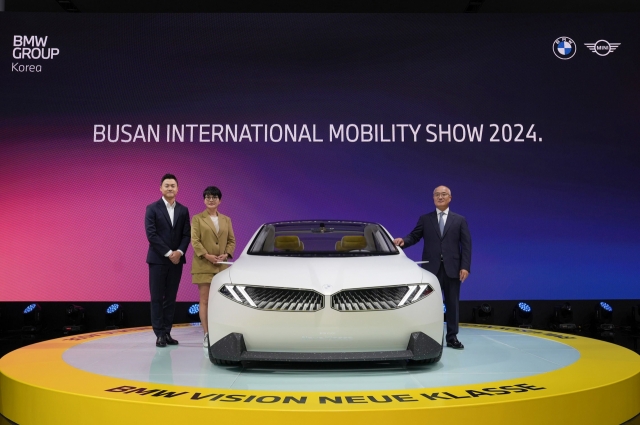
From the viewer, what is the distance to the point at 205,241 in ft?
17.6

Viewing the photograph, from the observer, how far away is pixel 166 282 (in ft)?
17.0

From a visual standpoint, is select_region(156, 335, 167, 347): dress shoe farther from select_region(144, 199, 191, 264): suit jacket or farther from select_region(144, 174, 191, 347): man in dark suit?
select_region(144, 199, 191, 264): suit jacket

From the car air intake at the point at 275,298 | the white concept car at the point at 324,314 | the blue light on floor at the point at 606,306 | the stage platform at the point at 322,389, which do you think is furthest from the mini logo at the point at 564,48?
the car air intake at the point at 275,298

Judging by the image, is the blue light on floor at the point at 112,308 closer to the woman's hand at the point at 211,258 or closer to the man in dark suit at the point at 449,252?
the woman's hand at the point at 211,258

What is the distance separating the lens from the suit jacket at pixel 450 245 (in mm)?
4996

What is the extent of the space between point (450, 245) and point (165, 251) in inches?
103

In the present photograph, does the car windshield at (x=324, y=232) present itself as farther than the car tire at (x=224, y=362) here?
Yes

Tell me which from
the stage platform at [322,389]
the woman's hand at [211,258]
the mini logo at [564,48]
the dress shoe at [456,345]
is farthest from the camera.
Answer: the mini logo at [564,48]

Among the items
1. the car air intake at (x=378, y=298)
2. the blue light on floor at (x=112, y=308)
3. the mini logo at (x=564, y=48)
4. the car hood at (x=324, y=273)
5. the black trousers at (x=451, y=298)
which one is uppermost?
the mini logo at (x=564, y=48)

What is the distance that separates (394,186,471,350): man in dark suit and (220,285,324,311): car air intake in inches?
64.7

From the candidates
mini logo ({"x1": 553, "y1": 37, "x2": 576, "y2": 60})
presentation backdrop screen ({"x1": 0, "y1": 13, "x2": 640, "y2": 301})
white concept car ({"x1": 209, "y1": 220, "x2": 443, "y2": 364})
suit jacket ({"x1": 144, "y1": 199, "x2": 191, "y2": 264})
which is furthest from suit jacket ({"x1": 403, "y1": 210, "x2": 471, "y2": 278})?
mini logo ({"x1": 553, "y1": 37, "x2": 576, "y2": 60})

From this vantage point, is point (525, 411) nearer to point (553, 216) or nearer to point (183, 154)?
point (553, 216)

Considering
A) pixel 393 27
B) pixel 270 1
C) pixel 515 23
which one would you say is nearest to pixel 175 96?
pixel 270 1

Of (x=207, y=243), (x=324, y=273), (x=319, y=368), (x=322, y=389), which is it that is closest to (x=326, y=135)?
(x=207, y=243)
